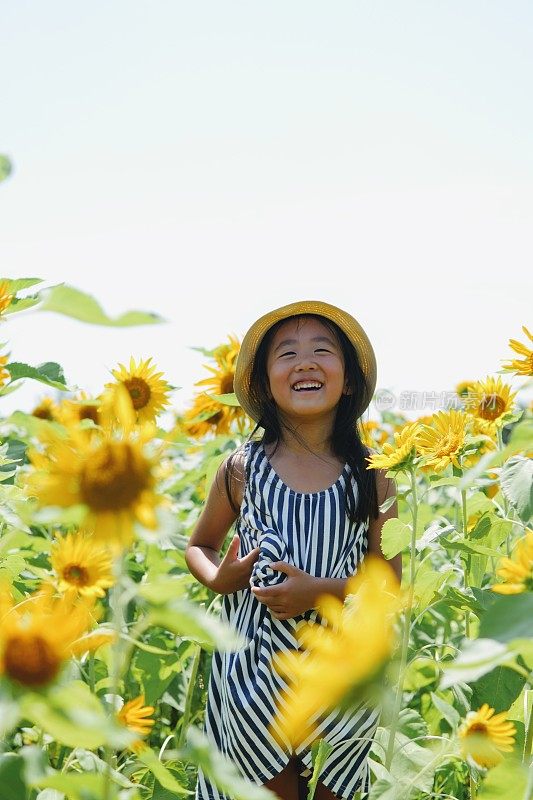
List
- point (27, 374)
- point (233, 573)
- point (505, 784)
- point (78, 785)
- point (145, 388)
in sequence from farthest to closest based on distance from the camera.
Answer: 1. point (145, 388)
2. point (233, 573)
3. point (27, 374)
4. point (505, 784)
5. point (78, 785)

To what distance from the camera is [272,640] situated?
5.93 feet

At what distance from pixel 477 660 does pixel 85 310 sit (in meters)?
0.38

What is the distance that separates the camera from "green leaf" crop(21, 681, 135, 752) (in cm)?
64

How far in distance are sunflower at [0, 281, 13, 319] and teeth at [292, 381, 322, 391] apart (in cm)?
69

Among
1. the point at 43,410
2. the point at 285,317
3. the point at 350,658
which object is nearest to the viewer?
the point at 350,658

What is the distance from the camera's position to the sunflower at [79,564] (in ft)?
4.17

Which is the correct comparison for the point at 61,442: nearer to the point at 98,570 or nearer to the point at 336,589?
the point at 98,570

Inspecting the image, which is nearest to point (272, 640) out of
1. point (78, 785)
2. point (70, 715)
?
point (78, 785)

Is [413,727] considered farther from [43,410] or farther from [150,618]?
[43,410]

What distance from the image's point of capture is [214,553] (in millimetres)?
2076

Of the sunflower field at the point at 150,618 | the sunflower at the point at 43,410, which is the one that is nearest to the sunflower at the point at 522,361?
the sunflower field at the point at 150,618

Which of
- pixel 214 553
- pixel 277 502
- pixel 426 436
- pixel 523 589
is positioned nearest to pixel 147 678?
pixel 214 553

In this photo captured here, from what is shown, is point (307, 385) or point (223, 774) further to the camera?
point (307, 385)

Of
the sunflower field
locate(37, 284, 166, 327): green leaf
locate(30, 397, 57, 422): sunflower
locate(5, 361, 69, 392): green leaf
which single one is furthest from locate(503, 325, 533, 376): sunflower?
locate(30, 397, 57, 422): sunflower
